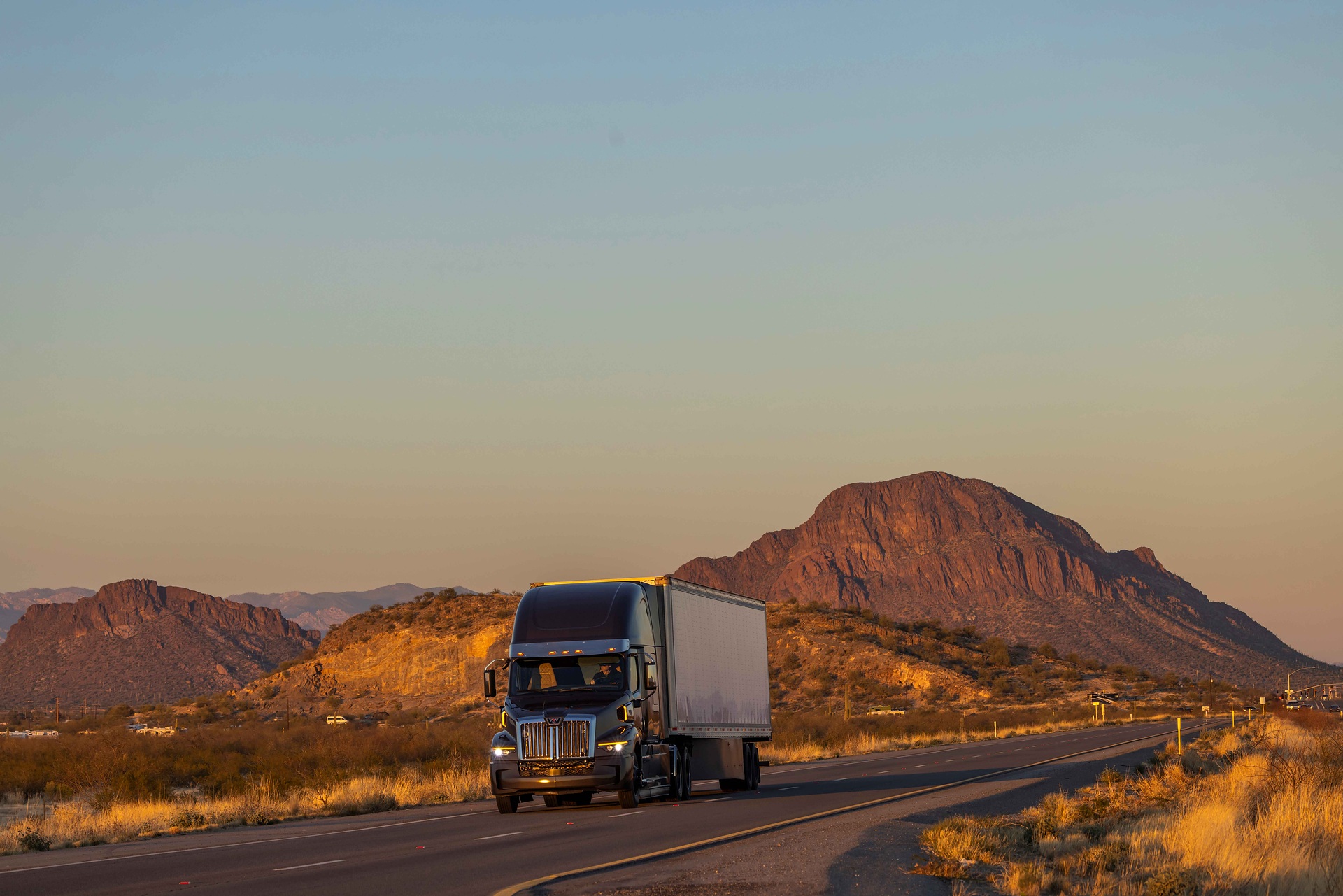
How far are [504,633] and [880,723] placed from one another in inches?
1430

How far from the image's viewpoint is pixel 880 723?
235 feet

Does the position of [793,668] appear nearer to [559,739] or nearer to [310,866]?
[559,739]

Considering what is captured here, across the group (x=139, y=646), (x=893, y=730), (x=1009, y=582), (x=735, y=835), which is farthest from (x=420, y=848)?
(x=139, y=646)

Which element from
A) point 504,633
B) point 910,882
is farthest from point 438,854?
point 504,633

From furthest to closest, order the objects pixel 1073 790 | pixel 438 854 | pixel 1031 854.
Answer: pixel 1073 790 → pixel 438 854 → pixel 1031 854

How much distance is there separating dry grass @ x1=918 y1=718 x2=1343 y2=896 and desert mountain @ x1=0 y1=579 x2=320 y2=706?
442 ft

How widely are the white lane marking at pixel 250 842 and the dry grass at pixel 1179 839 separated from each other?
9842mm

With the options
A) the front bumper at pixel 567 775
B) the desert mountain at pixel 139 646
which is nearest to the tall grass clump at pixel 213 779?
the front bumper at pixel 567 775

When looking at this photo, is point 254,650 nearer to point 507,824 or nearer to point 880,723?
point 880,723

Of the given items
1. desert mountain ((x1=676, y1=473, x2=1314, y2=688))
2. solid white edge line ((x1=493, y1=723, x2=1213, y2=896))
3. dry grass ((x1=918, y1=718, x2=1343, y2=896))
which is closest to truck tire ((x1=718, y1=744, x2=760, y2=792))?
solid white edge line ((x1=493, y1=723, x2=1213, y2=896))

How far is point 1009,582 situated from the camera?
497ft

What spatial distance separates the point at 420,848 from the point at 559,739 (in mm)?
5838

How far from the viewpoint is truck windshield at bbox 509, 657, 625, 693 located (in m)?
25.4

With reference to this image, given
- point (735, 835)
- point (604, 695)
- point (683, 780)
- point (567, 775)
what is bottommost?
point (683, 780)
